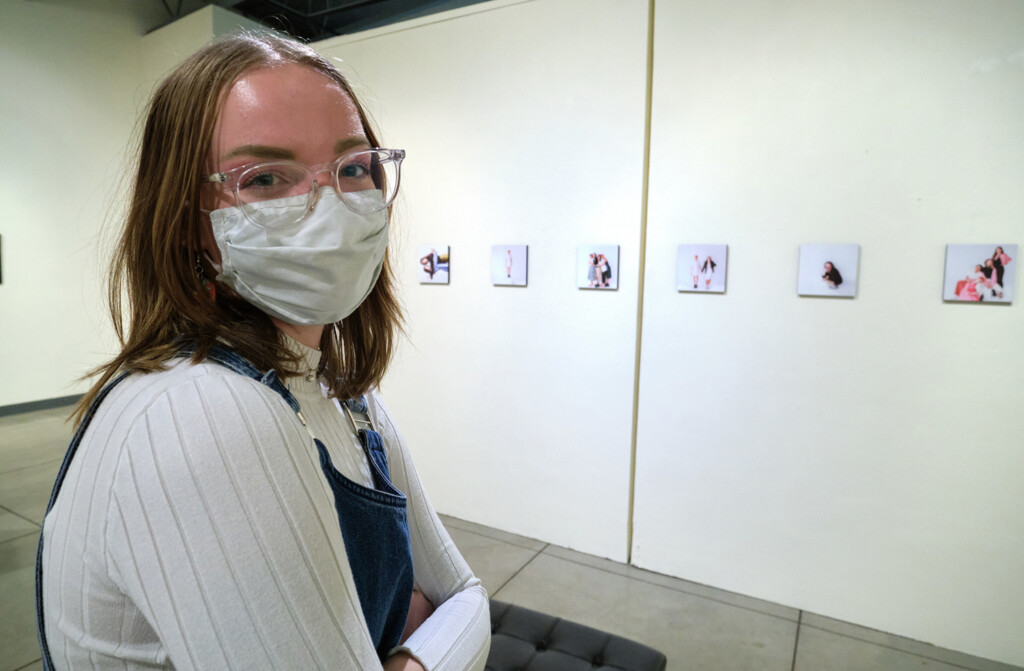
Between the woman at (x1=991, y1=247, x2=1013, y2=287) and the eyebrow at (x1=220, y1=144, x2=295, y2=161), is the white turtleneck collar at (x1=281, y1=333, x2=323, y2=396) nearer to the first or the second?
the eyebrow at (x1=220, y1=144, x2=295, y2=161)

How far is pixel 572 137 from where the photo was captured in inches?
124

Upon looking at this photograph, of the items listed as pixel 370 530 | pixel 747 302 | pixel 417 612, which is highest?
pixel 747 302

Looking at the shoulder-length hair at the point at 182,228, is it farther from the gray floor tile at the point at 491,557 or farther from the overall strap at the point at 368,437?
the gray floor tile at the point at 491,557

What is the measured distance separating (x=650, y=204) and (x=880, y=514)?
5.86ft

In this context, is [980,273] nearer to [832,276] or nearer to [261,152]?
[832,276]

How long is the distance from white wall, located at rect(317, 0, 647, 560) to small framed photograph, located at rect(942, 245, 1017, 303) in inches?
52.9

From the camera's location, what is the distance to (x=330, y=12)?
502 cm

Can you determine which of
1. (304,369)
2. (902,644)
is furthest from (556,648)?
(902,644)

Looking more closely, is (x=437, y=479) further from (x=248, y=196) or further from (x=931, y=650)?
(x=248, y=196)

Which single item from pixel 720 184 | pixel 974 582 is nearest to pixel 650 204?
pixel 720 184

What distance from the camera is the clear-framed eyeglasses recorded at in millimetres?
826

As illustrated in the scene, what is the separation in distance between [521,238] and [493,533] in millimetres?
1802

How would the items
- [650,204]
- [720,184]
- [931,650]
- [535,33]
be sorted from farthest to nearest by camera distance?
[535,33]
[650,204]
[720,184]
[931,650]

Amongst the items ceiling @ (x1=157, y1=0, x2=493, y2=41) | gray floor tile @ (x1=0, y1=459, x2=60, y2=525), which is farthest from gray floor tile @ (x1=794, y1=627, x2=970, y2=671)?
ceiling @ (x1=157, y1=0, x2=493, y2=41)
